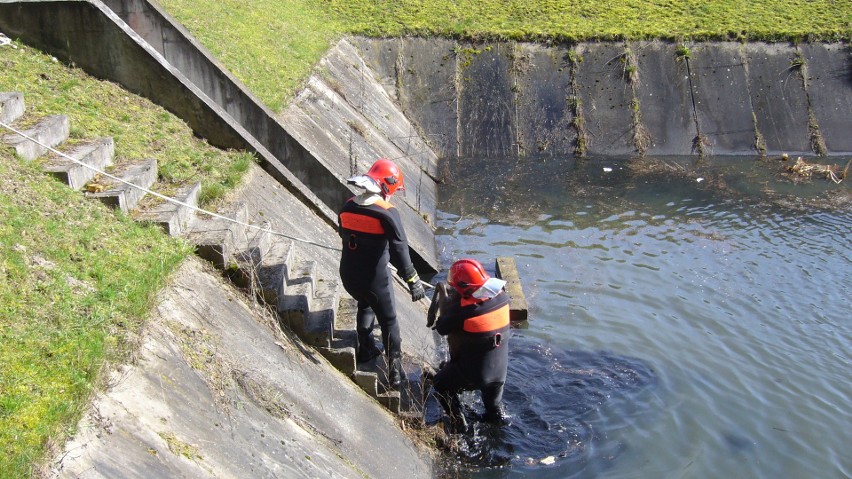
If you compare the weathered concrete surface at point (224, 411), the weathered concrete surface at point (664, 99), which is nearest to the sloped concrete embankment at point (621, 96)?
the weathered concrete surface at point (664, 99)

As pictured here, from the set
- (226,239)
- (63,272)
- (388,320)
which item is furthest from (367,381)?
(63,272)

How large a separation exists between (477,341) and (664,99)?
15.1 meters

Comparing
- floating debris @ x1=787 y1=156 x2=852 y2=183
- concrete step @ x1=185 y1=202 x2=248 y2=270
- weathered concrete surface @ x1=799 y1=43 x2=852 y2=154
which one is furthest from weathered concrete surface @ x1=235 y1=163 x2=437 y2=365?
weathered concrete surface @ x1=799 y1=43 x2=852 y2=154

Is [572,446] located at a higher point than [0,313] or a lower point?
lower

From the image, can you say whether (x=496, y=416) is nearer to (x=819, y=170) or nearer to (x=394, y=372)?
(x=394, y=372)

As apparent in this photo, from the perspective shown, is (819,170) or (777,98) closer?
(819,170)

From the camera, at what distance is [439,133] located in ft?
65.8

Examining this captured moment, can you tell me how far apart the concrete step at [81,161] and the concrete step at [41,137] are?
139mm

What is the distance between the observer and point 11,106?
7.84 m

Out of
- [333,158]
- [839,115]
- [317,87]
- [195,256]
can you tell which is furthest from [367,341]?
[839,115]

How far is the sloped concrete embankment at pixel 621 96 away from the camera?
20.1 metres

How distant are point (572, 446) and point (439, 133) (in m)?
12.9

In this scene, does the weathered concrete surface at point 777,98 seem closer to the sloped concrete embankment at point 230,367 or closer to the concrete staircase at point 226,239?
the sloped concrete embankment at point 230,367

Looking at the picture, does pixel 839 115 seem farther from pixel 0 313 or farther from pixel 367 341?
pixel 0 313
